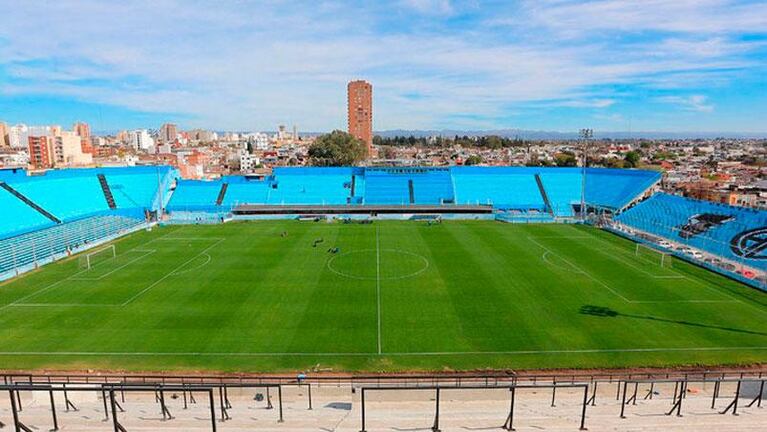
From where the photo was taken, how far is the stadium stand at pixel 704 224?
37562mm

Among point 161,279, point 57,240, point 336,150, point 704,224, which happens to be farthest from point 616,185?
point 57,240

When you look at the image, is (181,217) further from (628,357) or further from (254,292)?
(628,357)

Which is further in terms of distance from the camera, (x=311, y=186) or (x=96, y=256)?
(x=311, y=186)

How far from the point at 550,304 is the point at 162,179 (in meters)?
57.8

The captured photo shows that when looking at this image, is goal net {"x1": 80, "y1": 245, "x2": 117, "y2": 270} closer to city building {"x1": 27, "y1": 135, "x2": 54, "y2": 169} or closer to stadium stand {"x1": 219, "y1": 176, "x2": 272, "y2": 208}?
stadium stand {"x1": 219, "y1": 176, "x2": 272, "y2": 208}

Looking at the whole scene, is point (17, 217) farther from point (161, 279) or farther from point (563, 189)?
point (563, 189)

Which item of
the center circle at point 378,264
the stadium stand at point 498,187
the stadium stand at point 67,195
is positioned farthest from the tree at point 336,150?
the center circle at point 378,264

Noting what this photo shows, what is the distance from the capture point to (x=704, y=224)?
42844mm

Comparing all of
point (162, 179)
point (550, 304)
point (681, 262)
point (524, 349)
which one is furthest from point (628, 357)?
point (162, 179)

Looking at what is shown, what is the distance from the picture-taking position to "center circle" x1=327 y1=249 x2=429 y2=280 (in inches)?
1298

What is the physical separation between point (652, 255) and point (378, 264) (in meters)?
23.5

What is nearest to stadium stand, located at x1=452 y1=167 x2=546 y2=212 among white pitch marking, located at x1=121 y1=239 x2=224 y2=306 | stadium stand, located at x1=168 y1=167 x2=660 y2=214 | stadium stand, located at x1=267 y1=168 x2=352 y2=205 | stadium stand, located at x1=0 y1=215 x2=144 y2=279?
stadium stand, located at x1=168 y1=167 x2=660 y2=214

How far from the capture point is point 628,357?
21016 millimetres

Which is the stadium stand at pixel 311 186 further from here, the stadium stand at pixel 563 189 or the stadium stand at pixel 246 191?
the stadium stand at pixel 563 189
